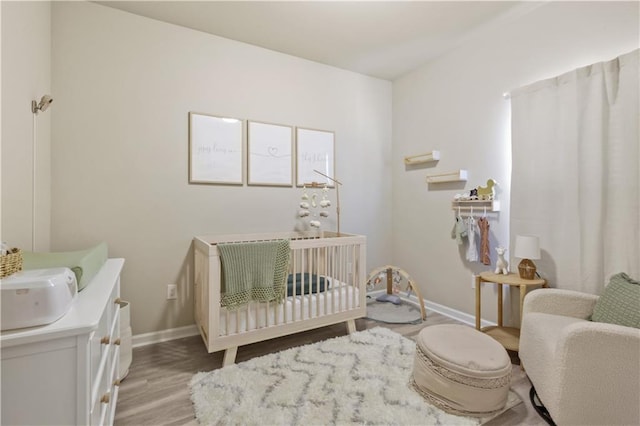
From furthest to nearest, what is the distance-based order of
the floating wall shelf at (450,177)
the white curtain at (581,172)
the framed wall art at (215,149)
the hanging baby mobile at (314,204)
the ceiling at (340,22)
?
the hanging baby mobile at (314,204)
the floating wall shelf at (450,177)
the framed wall art at (215,149)
the ceiling at (340,22)
the white curtain at (581,172)

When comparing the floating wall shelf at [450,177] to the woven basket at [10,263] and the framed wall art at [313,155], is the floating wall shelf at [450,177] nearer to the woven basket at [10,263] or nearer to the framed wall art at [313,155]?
the framed wall art at [313,155]

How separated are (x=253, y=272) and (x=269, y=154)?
1.22 m

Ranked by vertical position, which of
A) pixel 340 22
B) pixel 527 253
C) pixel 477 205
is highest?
pixel 340 22

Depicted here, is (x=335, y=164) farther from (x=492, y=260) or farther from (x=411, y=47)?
(x=492, y=260)

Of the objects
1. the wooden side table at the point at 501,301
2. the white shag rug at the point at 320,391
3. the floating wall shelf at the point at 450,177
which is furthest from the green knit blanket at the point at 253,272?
the floating wall shelf at the point at 450,177

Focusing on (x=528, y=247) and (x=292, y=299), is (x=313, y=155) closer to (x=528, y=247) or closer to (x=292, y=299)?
(x=292, y=299)

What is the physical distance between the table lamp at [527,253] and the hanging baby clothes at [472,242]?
43cm

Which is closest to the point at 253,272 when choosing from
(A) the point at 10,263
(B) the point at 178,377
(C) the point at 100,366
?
(B) the point at 178,377

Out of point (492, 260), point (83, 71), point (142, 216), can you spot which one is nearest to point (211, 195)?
point (142, 216)

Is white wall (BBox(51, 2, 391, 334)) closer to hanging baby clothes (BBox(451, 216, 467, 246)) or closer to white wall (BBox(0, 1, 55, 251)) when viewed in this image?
white wall (BBox(0, 1, 55, 251))

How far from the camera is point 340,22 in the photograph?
2.34 meters

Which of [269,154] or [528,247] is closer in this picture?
[528,247]

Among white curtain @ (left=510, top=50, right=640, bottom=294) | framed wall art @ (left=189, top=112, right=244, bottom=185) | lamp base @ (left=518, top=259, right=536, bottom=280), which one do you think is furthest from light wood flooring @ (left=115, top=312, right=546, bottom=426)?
framed wall art @ (left=189, top=112, right=244, bottom=185)

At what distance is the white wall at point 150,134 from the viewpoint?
2.04 meters
